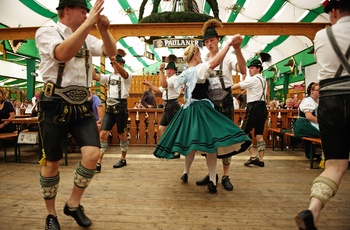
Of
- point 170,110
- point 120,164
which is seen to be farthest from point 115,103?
point 170,110

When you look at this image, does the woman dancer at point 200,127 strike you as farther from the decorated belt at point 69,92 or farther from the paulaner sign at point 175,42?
the paulaner sign at point 175,42

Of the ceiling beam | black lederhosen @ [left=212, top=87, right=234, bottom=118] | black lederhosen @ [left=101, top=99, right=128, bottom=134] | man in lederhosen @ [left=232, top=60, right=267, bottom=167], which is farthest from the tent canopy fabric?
black lederhosen @ [left=212, top=87, right=234, bottom=118]

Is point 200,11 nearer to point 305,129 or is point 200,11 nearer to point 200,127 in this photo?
point 305,129

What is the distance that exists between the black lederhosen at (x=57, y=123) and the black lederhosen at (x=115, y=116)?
1.94 m

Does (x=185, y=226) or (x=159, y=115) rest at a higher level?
(x=159, y=115)

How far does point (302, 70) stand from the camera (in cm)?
1206

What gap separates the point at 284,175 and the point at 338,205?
3.74 ft

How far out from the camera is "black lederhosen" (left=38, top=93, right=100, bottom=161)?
1732 millimetres

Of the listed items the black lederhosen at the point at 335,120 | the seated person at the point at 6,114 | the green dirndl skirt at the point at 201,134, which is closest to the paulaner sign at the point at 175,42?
the green dirndl skirt at the point at 201,134

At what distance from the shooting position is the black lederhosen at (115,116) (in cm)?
376

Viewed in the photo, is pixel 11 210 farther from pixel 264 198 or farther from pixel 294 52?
pixel 294 52

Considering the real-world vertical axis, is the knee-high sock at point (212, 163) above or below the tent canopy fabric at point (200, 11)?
below

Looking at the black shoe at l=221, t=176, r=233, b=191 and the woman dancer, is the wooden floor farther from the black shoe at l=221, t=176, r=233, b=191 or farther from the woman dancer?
the woman dancer

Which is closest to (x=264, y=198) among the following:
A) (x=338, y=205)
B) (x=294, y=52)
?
(x=338, y=205)
